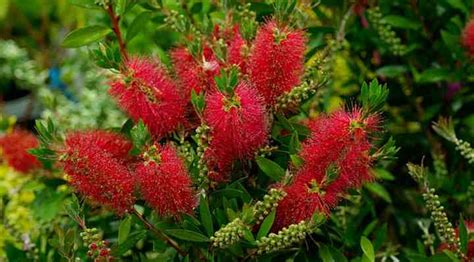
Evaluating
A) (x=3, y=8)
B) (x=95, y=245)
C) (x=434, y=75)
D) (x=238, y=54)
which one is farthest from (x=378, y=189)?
(x=3, y=8)

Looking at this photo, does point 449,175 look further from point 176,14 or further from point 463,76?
point 176,14

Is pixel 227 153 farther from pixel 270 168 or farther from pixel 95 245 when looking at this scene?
pixel 95 245

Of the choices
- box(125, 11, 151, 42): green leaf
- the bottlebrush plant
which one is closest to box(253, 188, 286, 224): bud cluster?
the bottlebrush plant

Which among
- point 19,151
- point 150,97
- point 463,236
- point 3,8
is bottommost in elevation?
point 3,8

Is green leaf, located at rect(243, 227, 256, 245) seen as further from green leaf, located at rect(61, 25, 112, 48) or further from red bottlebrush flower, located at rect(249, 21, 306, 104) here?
green leaf, located at rect(61, 25, 112, 48)

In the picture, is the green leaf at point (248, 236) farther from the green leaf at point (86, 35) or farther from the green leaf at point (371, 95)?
the green leaf at point (86, 35)

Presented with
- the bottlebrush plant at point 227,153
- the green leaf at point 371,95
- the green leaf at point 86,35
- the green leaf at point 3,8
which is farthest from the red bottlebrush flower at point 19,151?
the green leaf at point 3,8
